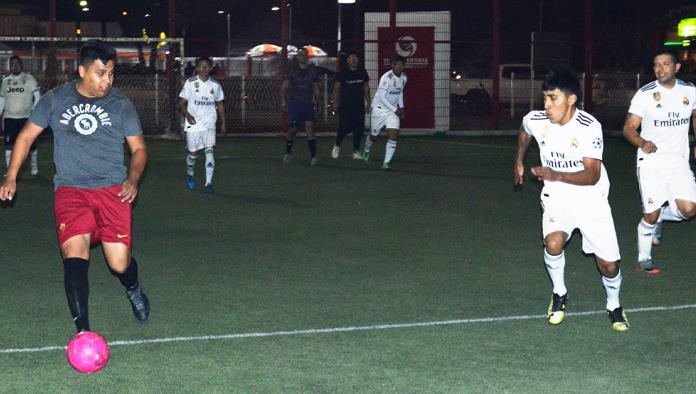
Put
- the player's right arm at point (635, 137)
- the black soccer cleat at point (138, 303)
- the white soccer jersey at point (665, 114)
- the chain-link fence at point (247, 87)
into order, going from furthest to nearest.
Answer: the chain-link fence at point (247, 87) < the white soccer jersey at point (665, 114) < the player's right arm at point (635, 137) < the black soccer cleat at point (138, 303)

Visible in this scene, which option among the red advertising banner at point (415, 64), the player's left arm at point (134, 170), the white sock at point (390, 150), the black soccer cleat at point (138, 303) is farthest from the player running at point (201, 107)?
the red advertising banner at point (415, 64)

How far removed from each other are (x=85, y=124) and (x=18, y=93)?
11.3 meters

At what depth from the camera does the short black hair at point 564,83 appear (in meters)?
7.34

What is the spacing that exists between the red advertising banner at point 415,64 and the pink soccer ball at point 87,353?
23147 mm

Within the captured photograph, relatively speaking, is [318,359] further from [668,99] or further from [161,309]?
[668,99]

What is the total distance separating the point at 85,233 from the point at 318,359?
1682 mm

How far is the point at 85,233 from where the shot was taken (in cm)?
702

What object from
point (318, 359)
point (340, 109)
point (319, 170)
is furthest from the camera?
point (340, 109)

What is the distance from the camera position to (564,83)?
289 inches

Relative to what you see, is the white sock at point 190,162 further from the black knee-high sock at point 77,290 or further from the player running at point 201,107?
the black knee-high sock at point 77,290

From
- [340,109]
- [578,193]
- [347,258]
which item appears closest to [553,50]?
Result: [340,109]

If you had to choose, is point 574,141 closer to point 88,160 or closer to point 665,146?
point 665,146

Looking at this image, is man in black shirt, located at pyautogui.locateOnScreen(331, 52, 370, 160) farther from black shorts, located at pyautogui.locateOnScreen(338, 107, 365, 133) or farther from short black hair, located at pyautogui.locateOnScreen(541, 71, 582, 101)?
short black hair, located at pyautogui.locateOnScreen(541, 71, 582, 101)

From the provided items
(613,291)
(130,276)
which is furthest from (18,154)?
(613,291)
